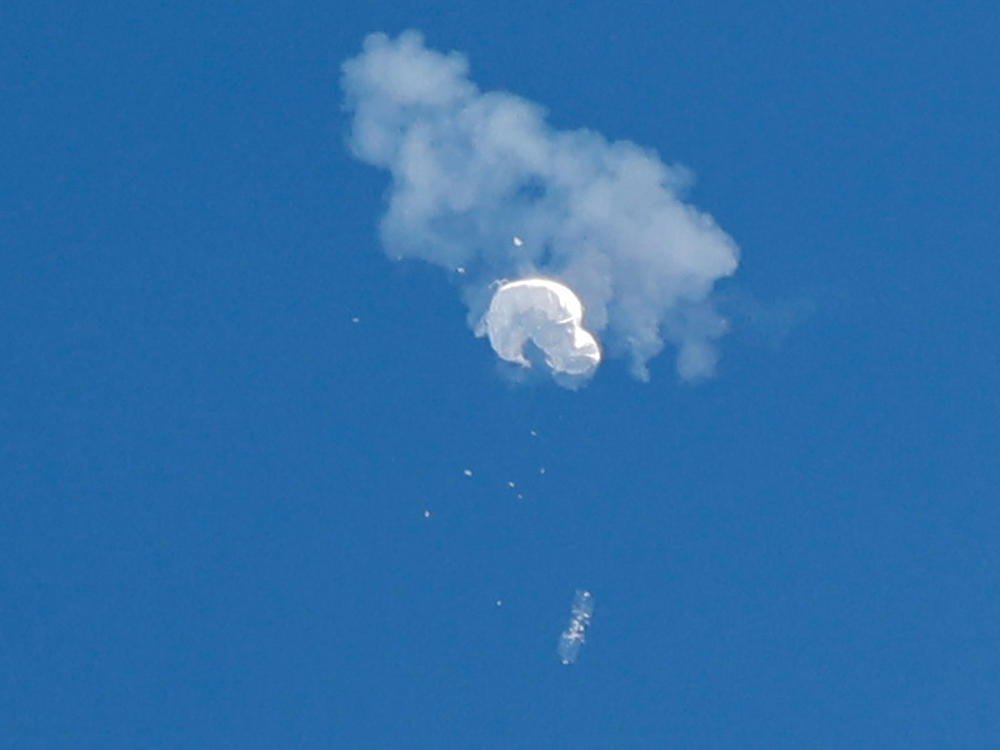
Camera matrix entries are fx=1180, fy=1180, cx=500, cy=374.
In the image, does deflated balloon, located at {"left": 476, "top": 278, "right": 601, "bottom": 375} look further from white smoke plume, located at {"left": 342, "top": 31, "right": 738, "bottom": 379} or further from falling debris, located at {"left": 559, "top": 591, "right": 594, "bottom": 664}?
falling debris, located at {"left": 559, "top": 591, "right": 594, "bottom": 664}

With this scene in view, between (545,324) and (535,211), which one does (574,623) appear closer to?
(545,324)

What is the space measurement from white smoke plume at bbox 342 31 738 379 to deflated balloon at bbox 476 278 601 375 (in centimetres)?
8

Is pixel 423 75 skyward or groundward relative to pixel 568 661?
skyward

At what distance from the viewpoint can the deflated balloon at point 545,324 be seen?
8297mm

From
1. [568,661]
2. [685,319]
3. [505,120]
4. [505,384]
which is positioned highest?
[505,120]

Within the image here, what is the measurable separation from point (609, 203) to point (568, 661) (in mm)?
3273

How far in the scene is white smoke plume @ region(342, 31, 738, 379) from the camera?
8.37 meters

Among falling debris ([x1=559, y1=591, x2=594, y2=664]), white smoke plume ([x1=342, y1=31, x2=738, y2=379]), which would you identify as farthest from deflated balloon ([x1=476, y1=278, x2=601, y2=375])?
falling debris ([x1=559, y1=591, x2=594, y2=664])

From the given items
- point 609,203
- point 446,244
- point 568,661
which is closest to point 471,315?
point 446,244

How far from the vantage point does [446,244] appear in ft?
27.6

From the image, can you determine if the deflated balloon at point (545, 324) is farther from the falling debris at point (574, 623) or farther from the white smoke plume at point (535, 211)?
the falling debris at point (574, 623)

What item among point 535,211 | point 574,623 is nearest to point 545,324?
point 535,211

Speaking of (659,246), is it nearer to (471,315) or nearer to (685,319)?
Result: (685,319)

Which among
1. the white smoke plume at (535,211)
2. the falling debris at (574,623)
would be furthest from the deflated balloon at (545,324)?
the falling debris at (574,623)
